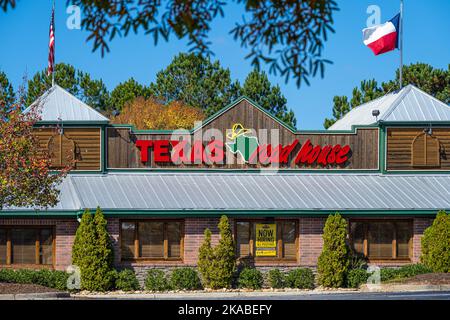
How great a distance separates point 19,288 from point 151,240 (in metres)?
6.07

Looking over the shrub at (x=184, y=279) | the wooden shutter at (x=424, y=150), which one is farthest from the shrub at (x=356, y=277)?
the wooden shutter at (x=424, y=150)

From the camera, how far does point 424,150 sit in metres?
35.3

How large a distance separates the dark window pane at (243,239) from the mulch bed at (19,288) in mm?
7200

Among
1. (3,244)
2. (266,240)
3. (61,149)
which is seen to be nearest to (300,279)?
(266,240)

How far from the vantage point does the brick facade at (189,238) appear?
3147 centimetres

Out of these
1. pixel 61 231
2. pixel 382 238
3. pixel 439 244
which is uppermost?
pixel 61 231

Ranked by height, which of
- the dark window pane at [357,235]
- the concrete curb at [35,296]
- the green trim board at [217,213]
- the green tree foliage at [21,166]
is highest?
the green tree foliage at [21,166]

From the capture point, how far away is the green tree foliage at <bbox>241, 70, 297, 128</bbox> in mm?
70875

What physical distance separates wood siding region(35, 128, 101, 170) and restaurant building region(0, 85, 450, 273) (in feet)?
0.12

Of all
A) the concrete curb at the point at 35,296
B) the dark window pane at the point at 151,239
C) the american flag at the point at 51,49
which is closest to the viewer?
the concrete curb at the point at 35,296

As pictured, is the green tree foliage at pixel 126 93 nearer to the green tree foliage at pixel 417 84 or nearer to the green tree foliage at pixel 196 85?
the green tree foliage at pixel 196 85

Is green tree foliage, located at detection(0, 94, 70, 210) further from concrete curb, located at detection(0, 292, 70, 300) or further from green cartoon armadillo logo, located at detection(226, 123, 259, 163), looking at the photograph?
green cartoon armadillo logo, located at detection(226, 123, 259, 163)

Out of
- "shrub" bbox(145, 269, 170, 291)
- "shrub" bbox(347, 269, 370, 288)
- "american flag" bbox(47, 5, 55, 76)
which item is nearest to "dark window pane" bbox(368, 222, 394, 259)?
"shrub" bbox(347, 269, 370, 288)

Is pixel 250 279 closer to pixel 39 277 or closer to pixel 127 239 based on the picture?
pixel 127 239
